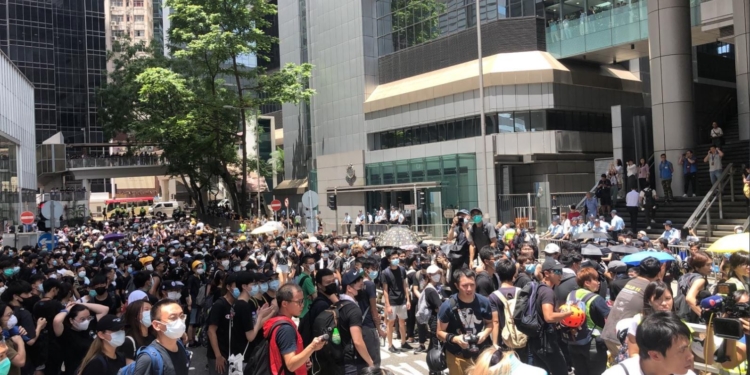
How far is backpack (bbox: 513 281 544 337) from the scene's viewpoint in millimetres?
6949

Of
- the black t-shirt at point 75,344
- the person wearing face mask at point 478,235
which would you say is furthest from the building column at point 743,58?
the black t-shirt at point 75,344

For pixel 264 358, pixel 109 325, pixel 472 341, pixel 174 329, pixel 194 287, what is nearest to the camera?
pixel 174 329

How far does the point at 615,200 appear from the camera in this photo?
26078 mm

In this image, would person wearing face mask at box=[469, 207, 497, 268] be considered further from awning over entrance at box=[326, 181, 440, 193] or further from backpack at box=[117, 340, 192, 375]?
awning over entrance at box=[326, 181, 440, 193]

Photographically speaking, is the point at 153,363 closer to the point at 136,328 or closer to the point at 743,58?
the point at 136,328

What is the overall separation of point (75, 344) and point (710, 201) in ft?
65.2

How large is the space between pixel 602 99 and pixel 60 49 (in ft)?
276

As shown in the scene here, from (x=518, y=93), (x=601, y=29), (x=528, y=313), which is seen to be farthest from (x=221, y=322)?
(x=601, y=29)

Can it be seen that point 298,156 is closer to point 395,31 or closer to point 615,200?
point 395,31

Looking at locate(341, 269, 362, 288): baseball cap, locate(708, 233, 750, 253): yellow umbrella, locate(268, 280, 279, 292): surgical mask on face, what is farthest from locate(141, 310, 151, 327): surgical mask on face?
locate(708, 233, 750, 253): yellow umbrella

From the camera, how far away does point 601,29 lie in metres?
30.9

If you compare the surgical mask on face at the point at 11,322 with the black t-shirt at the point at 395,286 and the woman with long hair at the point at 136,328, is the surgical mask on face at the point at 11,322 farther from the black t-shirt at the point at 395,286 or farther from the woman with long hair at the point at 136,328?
the black t-shirt at the point at 395,286

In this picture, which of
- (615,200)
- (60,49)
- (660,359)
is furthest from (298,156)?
(60,49)

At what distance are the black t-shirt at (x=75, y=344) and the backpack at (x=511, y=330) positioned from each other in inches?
175
